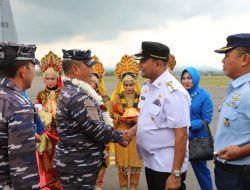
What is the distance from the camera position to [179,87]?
9.32ft

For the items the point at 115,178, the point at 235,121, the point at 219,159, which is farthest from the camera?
the point at 115,178

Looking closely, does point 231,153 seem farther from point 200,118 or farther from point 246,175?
point 200,118

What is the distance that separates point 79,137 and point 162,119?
0.79m

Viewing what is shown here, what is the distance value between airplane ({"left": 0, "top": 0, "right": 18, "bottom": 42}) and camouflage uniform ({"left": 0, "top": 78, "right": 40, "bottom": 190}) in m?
6.42

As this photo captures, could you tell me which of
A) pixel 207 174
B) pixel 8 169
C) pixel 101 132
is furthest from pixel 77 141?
pixel 207 174

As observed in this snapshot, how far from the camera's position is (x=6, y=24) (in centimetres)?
820

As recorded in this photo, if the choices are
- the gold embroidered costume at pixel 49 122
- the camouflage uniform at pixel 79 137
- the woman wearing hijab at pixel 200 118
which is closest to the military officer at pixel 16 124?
the camouflage uniform at pixel 79 137

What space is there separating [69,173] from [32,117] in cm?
118

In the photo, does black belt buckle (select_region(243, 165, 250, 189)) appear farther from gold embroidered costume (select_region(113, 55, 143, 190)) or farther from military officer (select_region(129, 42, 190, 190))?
gold embroidered costume (select_region(113, 55, 143, 190))

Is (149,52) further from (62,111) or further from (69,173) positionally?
(69,173)

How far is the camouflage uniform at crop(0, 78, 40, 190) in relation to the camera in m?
2.00

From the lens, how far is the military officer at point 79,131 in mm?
2979

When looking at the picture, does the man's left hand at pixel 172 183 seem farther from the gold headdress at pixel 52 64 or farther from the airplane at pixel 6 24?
the airplane at pixel 6 24

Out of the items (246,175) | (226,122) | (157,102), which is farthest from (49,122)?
(246,175)
